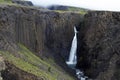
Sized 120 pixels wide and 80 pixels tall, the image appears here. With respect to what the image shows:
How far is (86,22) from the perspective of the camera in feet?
402

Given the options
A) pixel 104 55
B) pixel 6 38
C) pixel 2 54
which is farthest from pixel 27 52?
pixel 104 55

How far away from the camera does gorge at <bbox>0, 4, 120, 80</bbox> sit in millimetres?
89262

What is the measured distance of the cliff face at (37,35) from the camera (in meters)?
91.9

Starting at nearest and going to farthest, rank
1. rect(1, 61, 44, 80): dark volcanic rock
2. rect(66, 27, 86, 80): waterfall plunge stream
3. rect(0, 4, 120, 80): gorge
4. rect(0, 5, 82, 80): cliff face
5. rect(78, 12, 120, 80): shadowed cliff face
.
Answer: rect(1, 61, 44, 80): dark volcanic rock
rect(0, 4, 120, 80): gorge
rect(0, 5, 82, 80): cliff face
rect(78, 12, 120, 80): shadowed cliff face
rect(66, 27, 86, 80): waterfall plunge stream

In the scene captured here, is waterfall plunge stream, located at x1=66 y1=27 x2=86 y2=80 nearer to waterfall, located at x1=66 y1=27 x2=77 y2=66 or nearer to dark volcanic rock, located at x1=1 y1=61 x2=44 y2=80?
waterfall, located at x1=66 y1=27 x2=77 y2=66

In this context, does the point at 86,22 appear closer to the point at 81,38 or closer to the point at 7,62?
the point at 81,38

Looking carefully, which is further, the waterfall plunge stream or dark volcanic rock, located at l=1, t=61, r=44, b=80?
the waterfall plunge stream

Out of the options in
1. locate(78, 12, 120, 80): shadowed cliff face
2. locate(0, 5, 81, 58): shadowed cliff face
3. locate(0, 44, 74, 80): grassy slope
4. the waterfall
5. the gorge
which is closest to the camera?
locate(0, 44, 74, 80): grassy slope

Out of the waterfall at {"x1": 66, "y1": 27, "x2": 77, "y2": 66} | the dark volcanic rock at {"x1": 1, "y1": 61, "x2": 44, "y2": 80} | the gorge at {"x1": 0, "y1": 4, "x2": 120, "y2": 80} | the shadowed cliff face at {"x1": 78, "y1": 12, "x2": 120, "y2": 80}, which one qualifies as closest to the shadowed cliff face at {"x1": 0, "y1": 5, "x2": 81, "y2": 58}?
the gorge at {"x1": 0, "y1": 4, "x2": 120, "y2": 80}

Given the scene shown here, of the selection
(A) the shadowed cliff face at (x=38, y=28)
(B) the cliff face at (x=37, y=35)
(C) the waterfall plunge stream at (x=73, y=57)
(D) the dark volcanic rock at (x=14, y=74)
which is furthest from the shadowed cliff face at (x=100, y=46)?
(D) the dark volcanic rock at (x=14, y=74)

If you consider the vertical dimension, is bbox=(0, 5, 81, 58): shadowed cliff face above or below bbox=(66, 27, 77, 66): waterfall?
above

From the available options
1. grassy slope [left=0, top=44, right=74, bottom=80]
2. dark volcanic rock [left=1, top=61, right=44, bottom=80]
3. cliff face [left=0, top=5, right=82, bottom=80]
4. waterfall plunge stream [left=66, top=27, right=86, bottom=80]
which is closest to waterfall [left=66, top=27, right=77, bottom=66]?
waterfall plunge stream [left=66, top=27, right=86, bottom=80]

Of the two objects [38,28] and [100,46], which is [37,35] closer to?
[38,28]

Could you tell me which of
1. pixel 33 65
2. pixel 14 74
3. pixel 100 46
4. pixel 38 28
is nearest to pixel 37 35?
pixel 38 28
